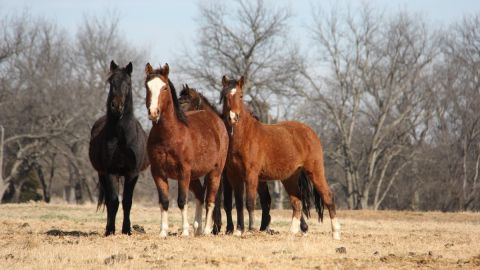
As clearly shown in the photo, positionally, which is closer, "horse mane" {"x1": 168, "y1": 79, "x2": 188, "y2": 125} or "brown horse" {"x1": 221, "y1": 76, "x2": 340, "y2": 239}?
"horse mane" {"x1": 168, "y1": 79, "x2": 188, "y2": 125}

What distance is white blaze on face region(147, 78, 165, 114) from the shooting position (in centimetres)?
1210

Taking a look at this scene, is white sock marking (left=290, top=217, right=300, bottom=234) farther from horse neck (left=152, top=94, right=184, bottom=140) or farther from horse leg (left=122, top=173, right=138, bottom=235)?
horse neck (left=152, top=94, right=184, bottom=140)

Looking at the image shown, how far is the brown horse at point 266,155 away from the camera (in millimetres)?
13453

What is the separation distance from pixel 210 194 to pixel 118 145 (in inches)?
71.5

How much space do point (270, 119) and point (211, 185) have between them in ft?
112

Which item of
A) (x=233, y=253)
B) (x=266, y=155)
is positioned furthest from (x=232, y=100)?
(x=233, y=253)

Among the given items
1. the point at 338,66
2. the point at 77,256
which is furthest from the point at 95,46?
the point at 77,256

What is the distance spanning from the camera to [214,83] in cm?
4709

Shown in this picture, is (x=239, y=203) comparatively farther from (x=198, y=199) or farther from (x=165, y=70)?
(x=165, y=70)

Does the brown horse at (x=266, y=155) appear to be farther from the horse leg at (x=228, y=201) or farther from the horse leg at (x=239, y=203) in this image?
the horse leg at (x=228, y=201)

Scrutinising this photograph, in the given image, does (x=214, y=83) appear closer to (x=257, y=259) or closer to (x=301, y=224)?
(x=301, y=224)

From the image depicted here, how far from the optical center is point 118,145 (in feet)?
43.4

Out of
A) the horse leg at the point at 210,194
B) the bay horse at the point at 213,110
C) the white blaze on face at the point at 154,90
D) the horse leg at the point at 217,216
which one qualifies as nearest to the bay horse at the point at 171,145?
the white blaze on face at the point at 154,90

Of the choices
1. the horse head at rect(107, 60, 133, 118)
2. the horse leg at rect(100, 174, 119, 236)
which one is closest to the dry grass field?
the horse leg at rect(100, 174, 119, 236)
